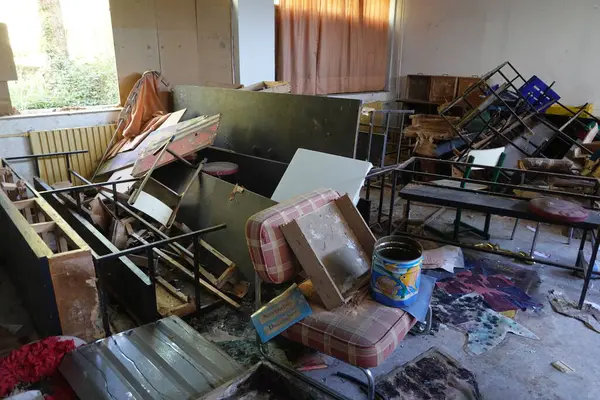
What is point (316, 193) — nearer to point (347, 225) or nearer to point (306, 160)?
point (347, 225)

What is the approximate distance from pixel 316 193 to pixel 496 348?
1.42 metres

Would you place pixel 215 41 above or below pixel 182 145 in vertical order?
above

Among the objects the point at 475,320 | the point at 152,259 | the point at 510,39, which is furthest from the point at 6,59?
the point at 510,39

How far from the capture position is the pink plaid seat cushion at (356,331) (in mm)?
1659

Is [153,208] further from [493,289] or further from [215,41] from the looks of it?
[215,41]

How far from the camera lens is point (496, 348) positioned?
7.93ft

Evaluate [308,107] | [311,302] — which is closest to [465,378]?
[311,302]

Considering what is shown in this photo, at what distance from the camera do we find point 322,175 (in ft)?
9.45

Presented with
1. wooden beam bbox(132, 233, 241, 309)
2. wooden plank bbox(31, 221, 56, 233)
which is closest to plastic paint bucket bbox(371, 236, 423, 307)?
wooden beam bbox(132, 233, 241, 309)

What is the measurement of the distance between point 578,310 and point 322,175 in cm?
197

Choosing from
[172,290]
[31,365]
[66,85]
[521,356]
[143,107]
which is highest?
[66,85]

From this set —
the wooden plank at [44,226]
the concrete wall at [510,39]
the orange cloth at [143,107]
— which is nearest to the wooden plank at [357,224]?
the wooden plank at [44,226]

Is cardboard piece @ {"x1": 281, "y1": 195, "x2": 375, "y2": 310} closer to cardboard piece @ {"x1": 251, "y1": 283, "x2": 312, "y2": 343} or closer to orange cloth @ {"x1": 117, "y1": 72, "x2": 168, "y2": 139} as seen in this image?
cardboard piece @ {"x1": 251, "y1": 283, "x2": 312, "y2": 343}

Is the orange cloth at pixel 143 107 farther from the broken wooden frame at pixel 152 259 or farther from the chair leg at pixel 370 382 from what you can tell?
the chair leg at pixel 370 382
